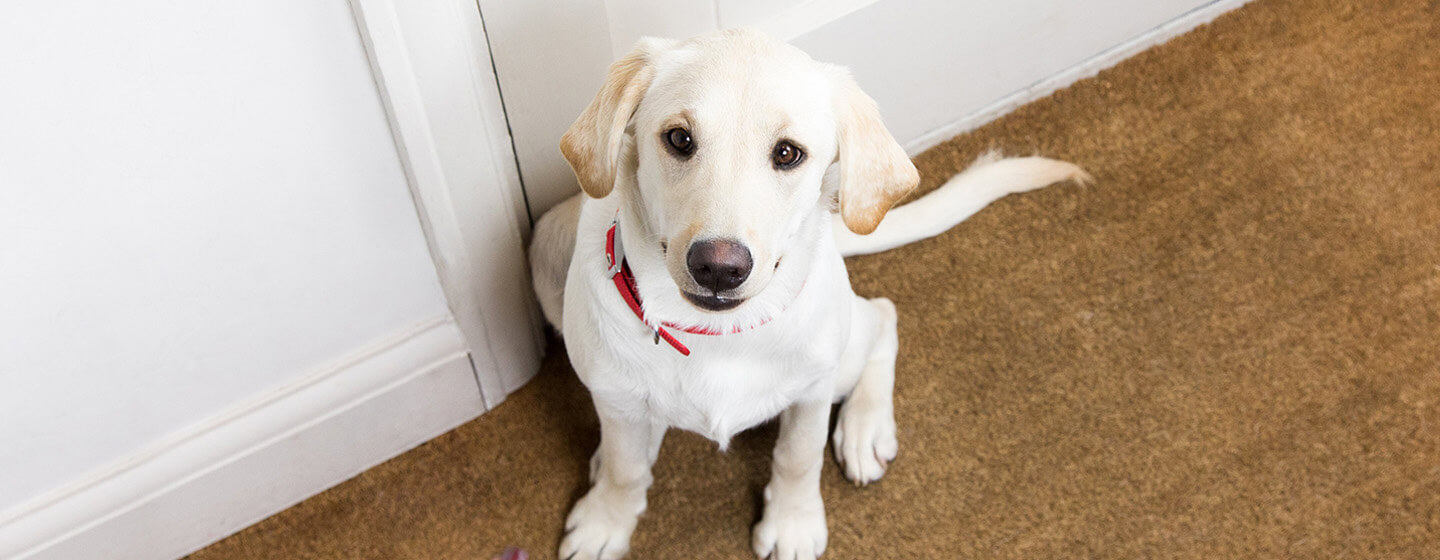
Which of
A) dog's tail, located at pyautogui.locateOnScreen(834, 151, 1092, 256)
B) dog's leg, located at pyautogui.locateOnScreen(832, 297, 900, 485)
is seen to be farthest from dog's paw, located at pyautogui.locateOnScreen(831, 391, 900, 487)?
dog's tail, located at pyautogui.locateOnScreen(834, 151, 1092, 256)

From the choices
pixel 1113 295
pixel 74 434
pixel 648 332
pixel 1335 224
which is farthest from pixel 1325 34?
pixel 74 434

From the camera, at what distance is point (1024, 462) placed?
66.9 inches

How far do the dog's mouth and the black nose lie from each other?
0.04 m

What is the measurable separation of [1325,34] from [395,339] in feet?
5.83

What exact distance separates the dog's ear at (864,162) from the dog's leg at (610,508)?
1.75ft

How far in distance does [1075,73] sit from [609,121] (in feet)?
4.16

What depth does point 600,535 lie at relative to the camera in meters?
1.60

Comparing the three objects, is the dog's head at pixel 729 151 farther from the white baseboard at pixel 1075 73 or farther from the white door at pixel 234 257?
the white baseboard at pixel 1075 73

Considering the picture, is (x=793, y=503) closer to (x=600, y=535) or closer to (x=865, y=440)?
(x=865, y=440)

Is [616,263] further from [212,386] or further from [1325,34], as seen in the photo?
[1325,34]

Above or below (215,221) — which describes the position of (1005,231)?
below

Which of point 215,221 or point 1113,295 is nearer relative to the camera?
point 215,221

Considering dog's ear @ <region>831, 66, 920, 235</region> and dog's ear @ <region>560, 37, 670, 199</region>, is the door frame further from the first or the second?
dog's ear @ <region>831, 66, 920, 235</region>

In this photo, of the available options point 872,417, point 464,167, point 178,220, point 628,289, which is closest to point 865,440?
point 872,417
